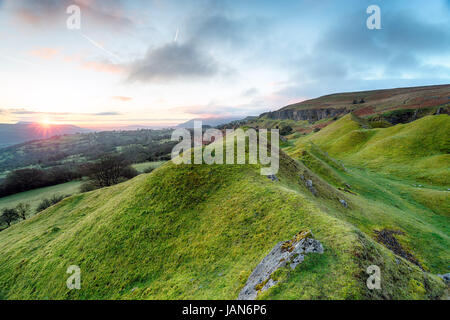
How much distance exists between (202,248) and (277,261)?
4.89m

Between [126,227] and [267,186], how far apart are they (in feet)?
35.2

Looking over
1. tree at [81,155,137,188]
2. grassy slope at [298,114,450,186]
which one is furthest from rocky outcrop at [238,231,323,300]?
tree at [81,155,137,188]

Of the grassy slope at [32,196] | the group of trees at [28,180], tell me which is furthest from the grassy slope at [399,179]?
the group of trees at [28,180]

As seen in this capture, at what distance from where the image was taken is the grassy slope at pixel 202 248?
630 centimetres

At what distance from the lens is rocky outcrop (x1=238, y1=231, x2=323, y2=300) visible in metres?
6.39

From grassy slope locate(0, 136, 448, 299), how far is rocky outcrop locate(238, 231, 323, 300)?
0.31 meters

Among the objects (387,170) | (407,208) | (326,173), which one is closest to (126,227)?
(326,173)

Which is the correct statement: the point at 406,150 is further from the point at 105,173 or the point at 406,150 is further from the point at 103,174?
the point at 103,174

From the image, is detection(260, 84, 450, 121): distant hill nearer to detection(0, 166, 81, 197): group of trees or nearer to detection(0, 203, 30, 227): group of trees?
detection(0, 203, 30, 227): group of trees

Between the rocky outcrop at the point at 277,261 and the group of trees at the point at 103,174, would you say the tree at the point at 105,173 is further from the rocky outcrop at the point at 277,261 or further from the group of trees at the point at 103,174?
the rocky outcrop at the point at 277,261

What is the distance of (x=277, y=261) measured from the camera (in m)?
7.02

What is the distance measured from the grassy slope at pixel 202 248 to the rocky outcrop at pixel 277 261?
31cm

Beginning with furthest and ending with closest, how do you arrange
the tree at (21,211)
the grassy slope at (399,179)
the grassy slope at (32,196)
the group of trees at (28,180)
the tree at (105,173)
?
1. the group of trees at (28,180)
2. the grassy slope at (32,196)
3. the tree at (105,173)
4. the tree at (21,211)
5. the grassy slope at (399,179)
